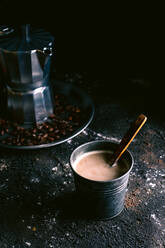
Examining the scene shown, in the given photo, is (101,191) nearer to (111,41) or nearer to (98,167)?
(98,167)

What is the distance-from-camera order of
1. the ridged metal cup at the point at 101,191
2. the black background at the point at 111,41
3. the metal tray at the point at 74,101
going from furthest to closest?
the black background at the point at 111,41 → the metal tray at the point at 74,101 → the ridged metal cup at the point at 101,191

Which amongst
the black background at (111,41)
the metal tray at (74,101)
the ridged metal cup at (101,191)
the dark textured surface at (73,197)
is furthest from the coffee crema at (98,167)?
the black background at (111,41)

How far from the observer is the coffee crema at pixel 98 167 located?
3.59 feet

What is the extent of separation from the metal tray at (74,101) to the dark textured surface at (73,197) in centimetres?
5

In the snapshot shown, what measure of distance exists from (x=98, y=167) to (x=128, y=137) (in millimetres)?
149

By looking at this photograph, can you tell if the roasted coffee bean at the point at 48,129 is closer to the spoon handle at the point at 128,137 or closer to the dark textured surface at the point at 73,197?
the dark textured surface at the point at 73,197

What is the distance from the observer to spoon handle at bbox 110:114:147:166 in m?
1.07

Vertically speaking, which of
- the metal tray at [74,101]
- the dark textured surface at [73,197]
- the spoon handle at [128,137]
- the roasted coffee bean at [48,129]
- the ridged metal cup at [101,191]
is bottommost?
the dark textured surface at [73,197]

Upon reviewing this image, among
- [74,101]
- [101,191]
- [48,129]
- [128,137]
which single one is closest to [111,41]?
[74,101]


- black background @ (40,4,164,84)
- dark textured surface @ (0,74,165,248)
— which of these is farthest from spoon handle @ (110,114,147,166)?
black background @ (40,4,164,84)

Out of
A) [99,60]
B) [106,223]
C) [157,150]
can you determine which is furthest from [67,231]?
[99,60]

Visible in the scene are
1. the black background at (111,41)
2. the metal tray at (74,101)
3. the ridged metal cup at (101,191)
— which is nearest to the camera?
the ridged metal cup at (101,191)

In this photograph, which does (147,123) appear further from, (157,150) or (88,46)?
(88,46)

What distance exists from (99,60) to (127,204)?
1.17 metres
